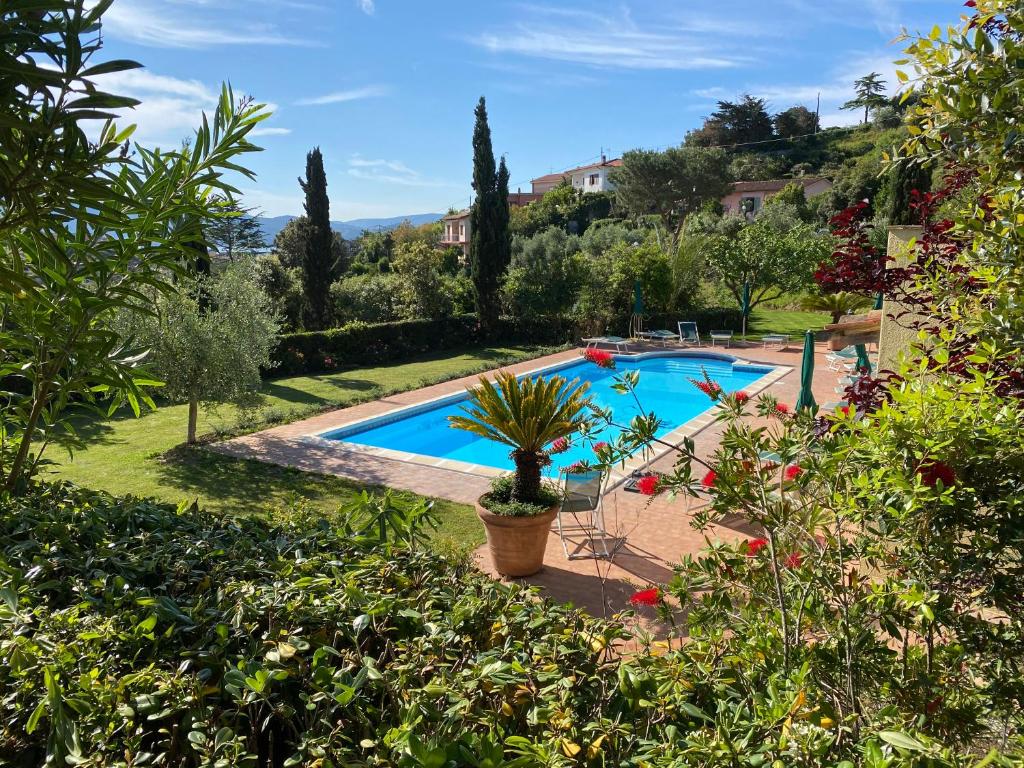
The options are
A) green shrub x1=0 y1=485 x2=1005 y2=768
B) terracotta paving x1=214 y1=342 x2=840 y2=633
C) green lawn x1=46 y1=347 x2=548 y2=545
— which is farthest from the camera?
green lawn x1=46 y1=347 x2=548 y2=545

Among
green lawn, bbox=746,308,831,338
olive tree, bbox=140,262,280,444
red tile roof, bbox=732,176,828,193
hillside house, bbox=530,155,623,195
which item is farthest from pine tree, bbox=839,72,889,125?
olive tree, bbox=140,262,280,444

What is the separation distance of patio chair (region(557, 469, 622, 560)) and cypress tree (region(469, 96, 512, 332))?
1696cm

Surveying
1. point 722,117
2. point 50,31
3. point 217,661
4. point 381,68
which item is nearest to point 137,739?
point 217,661

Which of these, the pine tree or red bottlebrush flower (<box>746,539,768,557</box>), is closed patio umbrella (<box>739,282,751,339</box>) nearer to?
red bottlebrush flower (<box>746,539,768,557</box>)

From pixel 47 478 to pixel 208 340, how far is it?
9.71 ft

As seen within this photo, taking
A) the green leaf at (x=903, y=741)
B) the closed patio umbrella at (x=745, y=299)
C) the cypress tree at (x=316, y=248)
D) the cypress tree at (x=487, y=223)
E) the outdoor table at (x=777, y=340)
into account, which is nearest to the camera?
the green leaf at (x=903, y=741)

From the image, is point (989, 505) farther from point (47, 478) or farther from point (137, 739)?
point (47, 478)

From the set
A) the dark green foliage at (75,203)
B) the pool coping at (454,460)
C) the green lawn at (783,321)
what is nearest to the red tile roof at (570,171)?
the green lawn at (783,321)

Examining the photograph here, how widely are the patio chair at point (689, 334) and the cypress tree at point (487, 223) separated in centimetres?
690

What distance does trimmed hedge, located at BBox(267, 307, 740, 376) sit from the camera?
61.6ft

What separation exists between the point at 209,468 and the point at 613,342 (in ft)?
48.1

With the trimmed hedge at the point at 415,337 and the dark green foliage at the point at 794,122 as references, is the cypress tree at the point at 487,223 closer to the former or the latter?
the trimmed hedge at the point at 415,337

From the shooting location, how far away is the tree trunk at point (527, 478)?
21.8ft

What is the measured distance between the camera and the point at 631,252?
81.1 ft
